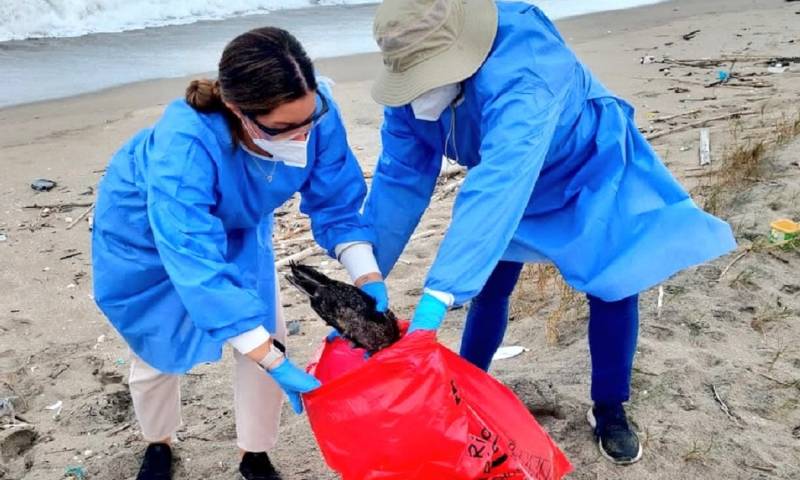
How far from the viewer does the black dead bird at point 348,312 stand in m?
2.14

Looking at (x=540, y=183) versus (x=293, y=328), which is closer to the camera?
(x=540, y=183)

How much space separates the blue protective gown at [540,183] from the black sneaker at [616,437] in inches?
21.2

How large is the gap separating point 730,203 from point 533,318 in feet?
4.40

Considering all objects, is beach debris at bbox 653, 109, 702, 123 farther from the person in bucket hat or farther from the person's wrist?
the person's wrist

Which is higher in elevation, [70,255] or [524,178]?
[524,178]

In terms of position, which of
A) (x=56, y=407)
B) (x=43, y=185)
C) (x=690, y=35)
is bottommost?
(x=690, y=35)

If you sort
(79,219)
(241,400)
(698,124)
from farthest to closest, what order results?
(698,124) < (79,219) < (241,400)

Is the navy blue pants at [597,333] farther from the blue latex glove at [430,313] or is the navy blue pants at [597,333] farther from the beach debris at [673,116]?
the beach debris at [673,116]

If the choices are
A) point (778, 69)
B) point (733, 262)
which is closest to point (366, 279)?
point (733, 262)

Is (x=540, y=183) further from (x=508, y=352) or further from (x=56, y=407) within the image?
(x=56, y=407)

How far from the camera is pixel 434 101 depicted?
2.23 m

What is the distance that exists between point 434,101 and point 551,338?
1.50 m

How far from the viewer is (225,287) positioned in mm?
2055

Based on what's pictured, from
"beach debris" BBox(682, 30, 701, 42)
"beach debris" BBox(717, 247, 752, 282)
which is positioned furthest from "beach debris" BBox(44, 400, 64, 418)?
"beach debris" BBox(682, 30, 701, 42)
